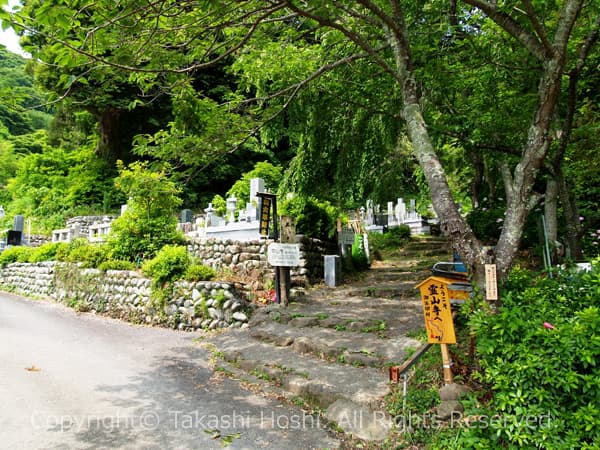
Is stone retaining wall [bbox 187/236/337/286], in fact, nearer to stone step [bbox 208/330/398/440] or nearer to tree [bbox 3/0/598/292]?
stone step [bbox 208/330/398/440]

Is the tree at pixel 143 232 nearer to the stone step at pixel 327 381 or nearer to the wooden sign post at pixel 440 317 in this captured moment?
the stone step at pixel 327 381

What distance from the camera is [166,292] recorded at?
8.04 metres

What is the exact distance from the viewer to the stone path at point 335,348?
383cm

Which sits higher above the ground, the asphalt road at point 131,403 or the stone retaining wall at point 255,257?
the stone retaining wall at point 255,257

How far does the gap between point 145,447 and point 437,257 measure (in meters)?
10.6

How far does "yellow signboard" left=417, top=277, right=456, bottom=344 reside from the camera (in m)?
3.54

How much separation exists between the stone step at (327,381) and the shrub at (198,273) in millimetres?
2155

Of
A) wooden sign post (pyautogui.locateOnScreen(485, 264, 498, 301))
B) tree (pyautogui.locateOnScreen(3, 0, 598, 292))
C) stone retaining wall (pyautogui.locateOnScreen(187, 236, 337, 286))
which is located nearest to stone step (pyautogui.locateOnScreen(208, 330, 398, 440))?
wooden sign post (pyautogui.locateOnScreen(485, 264, 498, 301))

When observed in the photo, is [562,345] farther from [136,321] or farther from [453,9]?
[136,321]

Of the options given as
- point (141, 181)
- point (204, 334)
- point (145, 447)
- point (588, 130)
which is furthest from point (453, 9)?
point (204, 334)

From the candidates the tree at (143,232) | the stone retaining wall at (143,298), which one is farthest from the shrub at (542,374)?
the tree at (143,232)

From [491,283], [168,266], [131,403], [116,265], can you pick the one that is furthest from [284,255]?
[116,265]

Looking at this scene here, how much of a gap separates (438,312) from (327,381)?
5.02 feet

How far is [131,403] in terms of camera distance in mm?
4094
